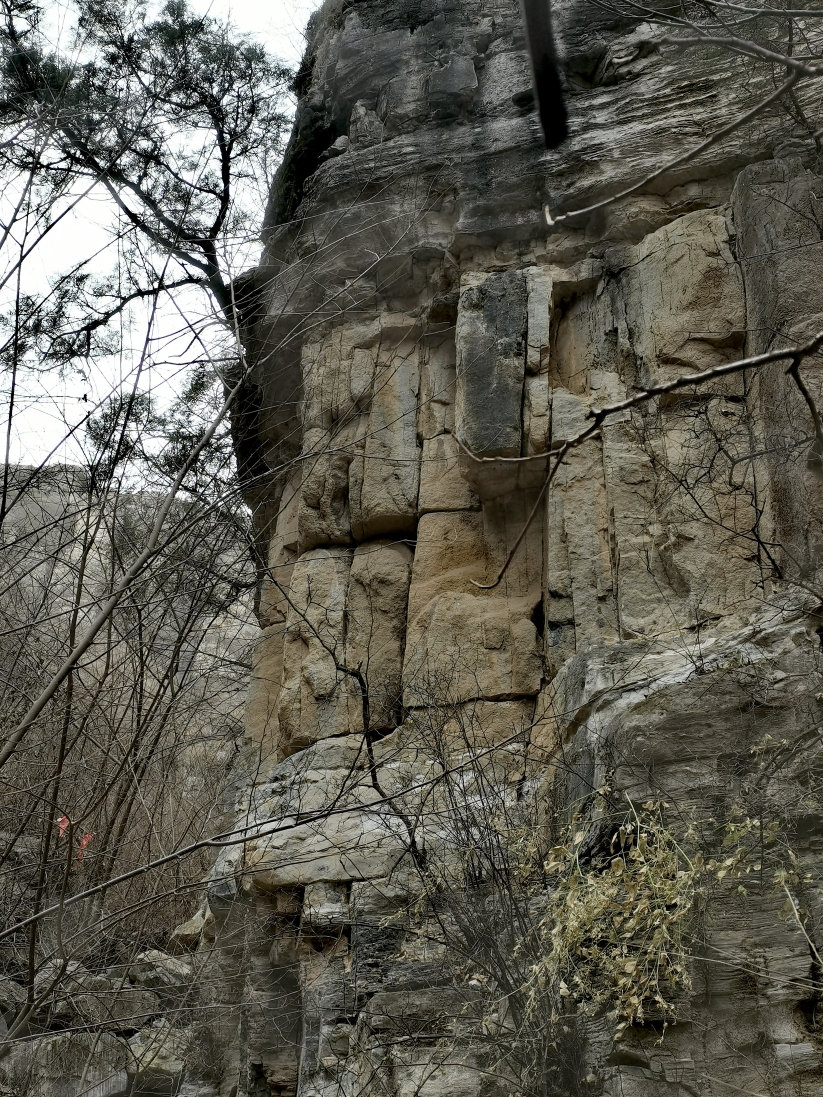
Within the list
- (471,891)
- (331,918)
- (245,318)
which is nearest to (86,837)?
(331,918)

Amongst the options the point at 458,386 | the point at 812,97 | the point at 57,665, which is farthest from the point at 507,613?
the point at 812,97

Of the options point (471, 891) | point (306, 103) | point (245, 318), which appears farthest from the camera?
point (306, 103)

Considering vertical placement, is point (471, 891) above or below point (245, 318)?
below

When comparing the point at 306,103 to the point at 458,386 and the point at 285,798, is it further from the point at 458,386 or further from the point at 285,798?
the point at 285,798

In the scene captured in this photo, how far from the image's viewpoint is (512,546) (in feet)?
18.5

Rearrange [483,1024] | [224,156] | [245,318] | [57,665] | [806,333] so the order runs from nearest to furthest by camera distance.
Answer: [483,1024], [245,318], [806,333], [57,665], [224,156]

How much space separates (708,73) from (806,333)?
8.96 feet

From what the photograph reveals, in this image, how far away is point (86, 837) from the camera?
712 cm

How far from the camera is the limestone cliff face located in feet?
16.2

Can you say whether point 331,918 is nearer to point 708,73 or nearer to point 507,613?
point 507,613

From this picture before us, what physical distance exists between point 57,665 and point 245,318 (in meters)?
2.69

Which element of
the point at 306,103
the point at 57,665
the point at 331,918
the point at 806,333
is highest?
the point at 306,103

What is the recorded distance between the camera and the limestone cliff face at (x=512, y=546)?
4926 mm

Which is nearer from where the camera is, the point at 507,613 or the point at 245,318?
the point at 245,318
